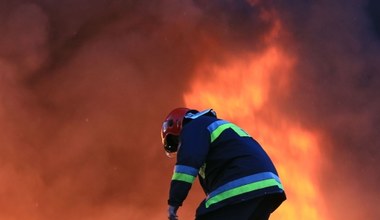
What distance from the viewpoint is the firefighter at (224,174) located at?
4094 millimetres

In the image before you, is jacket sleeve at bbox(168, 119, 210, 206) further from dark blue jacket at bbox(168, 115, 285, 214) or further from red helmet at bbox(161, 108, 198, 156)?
red helmet at bbox(161, 108, 198, 156)

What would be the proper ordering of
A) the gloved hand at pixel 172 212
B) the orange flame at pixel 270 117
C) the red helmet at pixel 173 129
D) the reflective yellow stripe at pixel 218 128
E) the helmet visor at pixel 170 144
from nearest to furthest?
the gloved hand at pixel 172 212, the reflective yellow stripe at pixel 218 128, the red helmet at pixel 173 129, the helmet visor at pixel 170 144, the orange flame at pixel 270 117

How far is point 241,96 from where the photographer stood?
49.6 ft

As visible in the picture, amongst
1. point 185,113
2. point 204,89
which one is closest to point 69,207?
point 204,89

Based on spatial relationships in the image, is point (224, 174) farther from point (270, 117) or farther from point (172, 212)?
point (270, 117)

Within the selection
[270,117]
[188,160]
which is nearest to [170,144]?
[188,160]

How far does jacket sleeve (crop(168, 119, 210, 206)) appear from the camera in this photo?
13.3 feet

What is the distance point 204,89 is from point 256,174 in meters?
10.8

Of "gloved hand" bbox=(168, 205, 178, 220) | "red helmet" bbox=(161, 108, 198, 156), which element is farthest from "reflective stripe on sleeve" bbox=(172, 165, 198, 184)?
"red helmet" bbox=(161, 108, 198, 156)

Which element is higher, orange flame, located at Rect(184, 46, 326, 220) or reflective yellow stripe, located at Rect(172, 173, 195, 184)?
orange flame, located at Rect(184, 46, 326, 220)

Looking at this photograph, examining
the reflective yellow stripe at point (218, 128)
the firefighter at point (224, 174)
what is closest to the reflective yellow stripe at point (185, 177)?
the firefighter at point (224, 174)

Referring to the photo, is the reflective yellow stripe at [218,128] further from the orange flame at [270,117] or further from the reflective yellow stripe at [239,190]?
the orange flame at [270,117]

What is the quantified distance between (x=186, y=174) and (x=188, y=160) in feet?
0.37

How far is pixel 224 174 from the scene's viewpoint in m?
4.23
